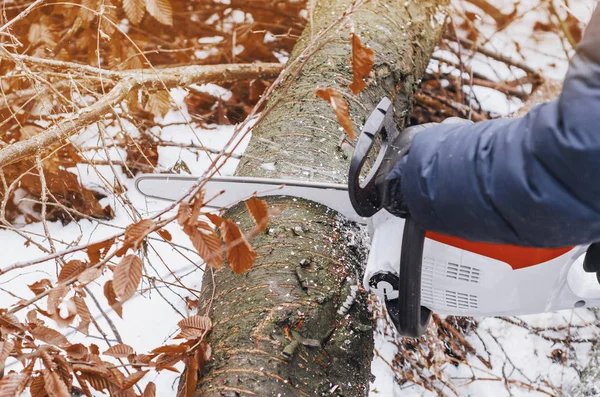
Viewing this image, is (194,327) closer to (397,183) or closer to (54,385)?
(54,385)

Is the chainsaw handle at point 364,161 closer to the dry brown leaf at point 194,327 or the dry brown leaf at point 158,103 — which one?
the dry brown leaf at point 194,327

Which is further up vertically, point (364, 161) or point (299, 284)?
point (364, 161)

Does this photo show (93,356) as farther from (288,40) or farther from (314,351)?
(288,40)

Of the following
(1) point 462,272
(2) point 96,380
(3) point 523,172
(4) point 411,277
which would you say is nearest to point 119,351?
(2) point 96,380

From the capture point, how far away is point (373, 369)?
1821mm

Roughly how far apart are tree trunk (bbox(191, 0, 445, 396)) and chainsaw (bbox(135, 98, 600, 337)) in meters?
0.10

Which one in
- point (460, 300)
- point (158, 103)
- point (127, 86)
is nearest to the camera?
point (460, 300)

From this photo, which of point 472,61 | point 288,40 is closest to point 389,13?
point 288,40

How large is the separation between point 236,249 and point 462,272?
517mm

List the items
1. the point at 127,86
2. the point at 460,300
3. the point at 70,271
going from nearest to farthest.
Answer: the point at 70,271
the point at 460,300
the point at 127,86

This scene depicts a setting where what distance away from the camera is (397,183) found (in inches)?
42.9

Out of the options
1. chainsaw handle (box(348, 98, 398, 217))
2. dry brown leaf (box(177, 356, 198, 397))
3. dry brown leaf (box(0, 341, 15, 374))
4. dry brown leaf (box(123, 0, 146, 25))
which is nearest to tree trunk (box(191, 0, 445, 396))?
dry brown leaf (box(177, 356, 198, 397))

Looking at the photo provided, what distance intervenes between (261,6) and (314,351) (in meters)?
1.96

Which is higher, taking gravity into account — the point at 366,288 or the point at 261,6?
the point at 261,6
